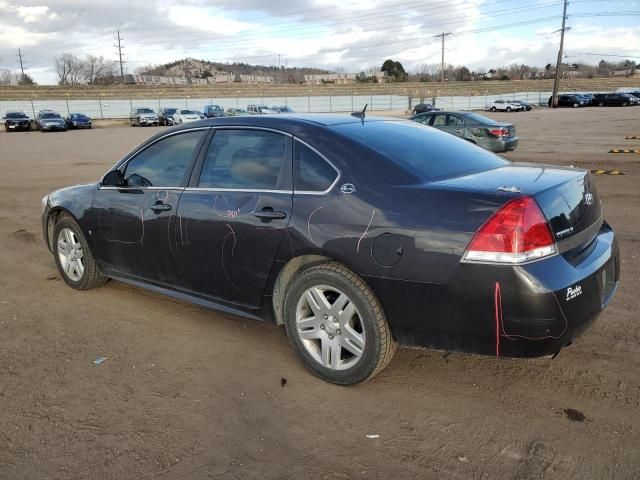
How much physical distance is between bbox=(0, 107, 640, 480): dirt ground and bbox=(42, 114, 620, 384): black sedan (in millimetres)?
350

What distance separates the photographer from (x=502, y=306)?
9.16 feet

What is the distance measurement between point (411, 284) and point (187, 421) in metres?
1.47

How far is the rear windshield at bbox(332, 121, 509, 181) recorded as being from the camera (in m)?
3.37

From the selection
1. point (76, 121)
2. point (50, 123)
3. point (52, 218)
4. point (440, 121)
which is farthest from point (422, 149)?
point (76, 121)

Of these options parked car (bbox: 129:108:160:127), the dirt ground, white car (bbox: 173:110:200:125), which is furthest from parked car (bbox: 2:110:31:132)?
the dirt ground

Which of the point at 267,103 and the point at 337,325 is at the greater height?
the point at 267,103

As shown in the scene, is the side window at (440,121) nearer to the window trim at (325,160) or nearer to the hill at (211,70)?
the window trim at (325,160)

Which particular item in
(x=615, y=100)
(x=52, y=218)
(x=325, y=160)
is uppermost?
(x=615, y=100)

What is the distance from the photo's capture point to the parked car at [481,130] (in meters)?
15.5

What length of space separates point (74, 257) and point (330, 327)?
3.04 metres

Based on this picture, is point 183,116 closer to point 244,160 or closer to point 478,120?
point 478,120

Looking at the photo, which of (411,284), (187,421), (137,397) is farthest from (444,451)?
(137,397)

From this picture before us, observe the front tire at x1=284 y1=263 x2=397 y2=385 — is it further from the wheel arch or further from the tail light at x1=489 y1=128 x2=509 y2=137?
the tail light at x1=489 y1=128 x2=509 y2=137

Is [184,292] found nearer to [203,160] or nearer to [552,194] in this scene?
[203,160]
